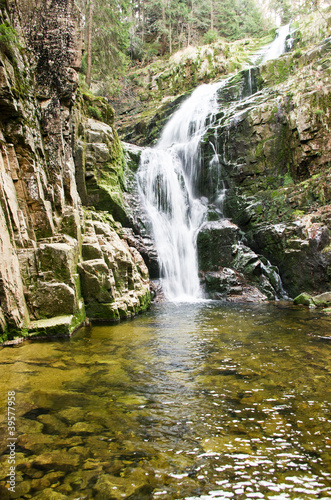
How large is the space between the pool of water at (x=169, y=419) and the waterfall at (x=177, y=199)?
23.8 feet

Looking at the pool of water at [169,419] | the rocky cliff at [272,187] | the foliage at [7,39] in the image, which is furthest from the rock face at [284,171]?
the foliage at [7,39]

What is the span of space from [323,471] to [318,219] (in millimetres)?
11803

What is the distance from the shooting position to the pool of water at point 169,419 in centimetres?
221

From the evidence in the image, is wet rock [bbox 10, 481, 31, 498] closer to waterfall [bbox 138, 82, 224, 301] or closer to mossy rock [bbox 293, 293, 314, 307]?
mossy rock [bbox 293, 293, 314, 307]

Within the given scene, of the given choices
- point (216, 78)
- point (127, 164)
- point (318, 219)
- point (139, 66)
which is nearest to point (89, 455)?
point (318, 219)

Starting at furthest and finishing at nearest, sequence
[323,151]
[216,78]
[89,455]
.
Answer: [216,78] → [323,151] → [89,455]

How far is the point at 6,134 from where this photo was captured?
267 inches

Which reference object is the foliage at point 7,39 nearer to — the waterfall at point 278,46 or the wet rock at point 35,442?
the wet rock at point 35,442

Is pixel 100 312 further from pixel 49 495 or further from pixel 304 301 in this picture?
pixel 304 301

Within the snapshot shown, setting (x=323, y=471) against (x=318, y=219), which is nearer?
(x=323, y=471)

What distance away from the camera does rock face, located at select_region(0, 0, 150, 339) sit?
6.31 meters

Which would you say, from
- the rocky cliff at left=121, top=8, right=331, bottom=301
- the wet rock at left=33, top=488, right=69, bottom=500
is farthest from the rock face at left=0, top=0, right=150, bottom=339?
the rocky cliff at left=121, top=8, right=331, bottom=301

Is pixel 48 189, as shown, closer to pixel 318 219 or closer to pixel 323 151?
pixel 318 219

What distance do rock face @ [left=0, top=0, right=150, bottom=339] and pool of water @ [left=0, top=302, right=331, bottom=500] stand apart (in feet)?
3.71
